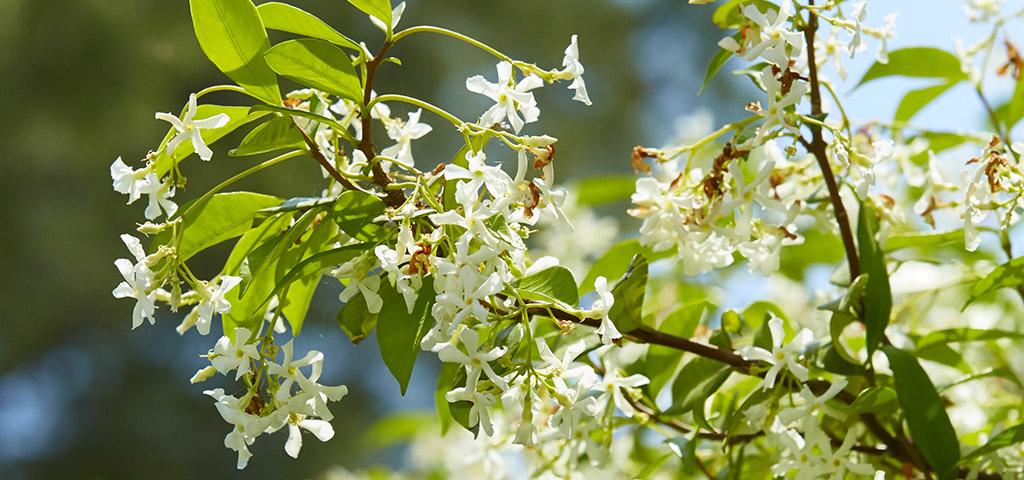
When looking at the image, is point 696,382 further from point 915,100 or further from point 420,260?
point 915,100

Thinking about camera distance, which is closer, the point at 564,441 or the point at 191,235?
the point at 191,235

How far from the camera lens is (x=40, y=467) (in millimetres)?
2549

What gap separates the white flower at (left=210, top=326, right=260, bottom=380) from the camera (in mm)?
375

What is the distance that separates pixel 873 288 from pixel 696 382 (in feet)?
0.38

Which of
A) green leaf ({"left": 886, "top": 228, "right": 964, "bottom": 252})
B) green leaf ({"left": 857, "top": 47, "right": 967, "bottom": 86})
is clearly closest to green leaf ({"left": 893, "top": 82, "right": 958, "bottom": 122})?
green leaf ({"left": 857, "top": 47, "right": 967, "bottom": 86})

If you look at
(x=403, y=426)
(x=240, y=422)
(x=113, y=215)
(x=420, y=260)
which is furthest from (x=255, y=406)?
(x=113, y=215)

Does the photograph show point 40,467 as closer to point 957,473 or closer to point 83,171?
point 83,171

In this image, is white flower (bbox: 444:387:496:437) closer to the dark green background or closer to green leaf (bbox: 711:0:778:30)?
green leaf (bbox: 711:0:778:30)

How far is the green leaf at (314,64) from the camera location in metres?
0.38

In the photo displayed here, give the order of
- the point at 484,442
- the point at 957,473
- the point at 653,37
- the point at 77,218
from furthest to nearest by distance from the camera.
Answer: the point at 653,37, the point at 77,218, the point at 484,442, the point at 957,473

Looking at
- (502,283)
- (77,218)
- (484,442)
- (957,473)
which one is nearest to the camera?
(502,283)

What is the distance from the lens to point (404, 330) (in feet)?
1.24

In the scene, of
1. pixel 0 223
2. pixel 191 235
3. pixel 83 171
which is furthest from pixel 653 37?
pixel 191 235

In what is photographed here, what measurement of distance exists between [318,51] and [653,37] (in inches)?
122
